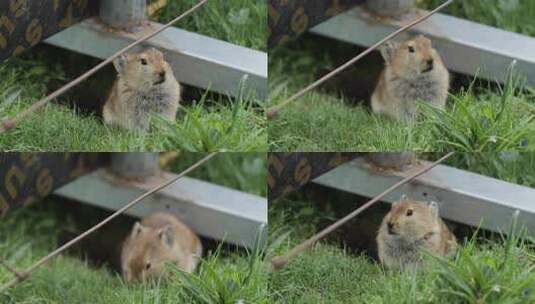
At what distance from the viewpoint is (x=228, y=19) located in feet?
20.1

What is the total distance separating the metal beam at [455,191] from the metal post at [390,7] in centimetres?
56

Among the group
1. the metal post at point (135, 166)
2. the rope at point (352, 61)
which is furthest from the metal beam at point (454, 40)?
the metal post at point (135, 166)

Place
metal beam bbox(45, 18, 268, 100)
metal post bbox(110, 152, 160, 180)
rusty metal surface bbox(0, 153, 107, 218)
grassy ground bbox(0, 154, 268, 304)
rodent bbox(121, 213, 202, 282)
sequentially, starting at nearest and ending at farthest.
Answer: grassy ground bbox(0, 154, 268, 304) < metal beam bbox(45, 18, 268, 100) < rusty metal surface bbox(0, 153, 107, 218) < rodent bbox(121, 213, 202, 282) < metal post bbox(110, 152, 160, 180)

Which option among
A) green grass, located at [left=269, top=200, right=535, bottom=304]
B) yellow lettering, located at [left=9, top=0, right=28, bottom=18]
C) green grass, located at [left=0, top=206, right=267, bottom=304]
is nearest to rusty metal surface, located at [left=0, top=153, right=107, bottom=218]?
green grass, located at [left=0, top=206, right=267, bottom=304]

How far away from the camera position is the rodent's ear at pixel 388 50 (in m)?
6.11

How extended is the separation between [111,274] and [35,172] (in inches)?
18.7

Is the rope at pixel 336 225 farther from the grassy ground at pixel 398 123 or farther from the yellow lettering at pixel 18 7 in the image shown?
the yellow lettering at pixel 18 7

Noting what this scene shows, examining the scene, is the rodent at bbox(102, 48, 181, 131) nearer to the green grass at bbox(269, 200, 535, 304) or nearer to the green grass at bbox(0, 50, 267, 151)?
the green grass at bbox(0, 50, 267, 151)

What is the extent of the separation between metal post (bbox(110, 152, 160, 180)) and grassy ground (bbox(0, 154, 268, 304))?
8 centimetres

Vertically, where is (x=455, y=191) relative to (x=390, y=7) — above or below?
below

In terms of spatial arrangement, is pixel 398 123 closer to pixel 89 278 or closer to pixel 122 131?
pixel 122 131

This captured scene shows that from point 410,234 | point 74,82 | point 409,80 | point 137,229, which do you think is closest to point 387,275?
point 410,234

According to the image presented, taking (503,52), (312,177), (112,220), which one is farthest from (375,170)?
(112,220)

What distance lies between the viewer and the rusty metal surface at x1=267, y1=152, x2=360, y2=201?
605 centimetres
